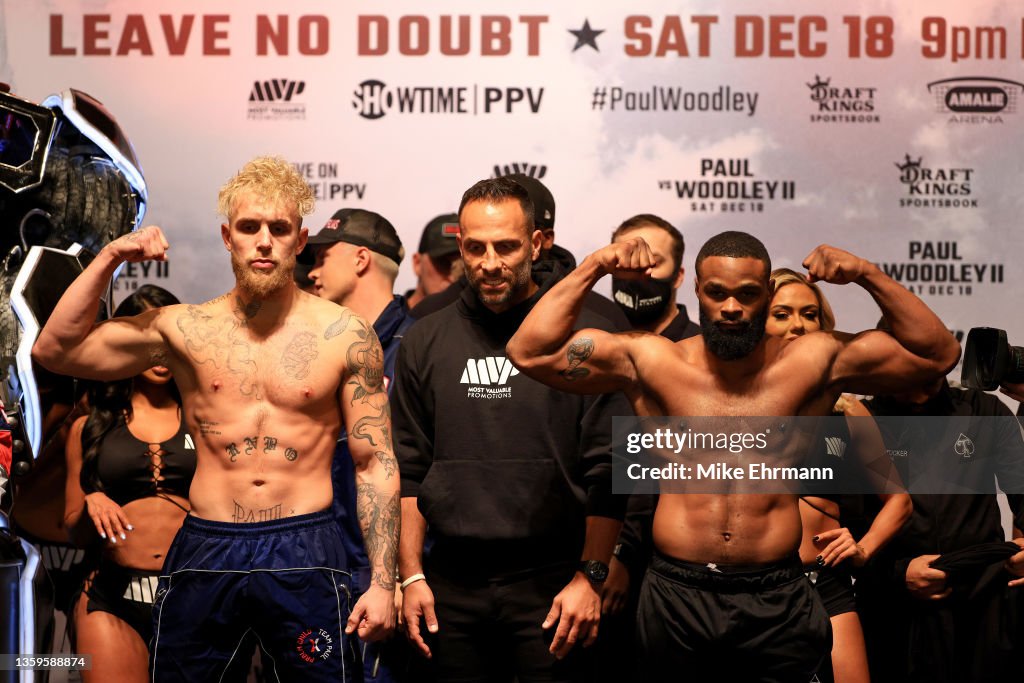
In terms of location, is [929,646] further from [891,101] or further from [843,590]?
[891,101]

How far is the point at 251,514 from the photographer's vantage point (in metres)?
2.93

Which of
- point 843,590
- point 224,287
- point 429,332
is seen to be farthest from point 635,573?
point 224,287

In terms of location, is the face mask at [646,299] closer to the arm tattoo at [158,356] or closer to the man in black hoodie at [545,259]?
the man in black hoodie at [545,259]

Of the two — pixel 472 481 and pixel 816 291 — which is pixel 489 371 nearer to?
pixel 472 481

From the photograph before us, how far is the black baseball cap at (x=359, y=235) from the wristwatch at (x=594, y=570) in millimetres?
1646

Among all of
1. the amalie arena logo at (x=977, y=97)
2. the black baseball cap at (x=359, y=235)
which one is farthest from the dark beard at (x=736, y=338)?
the amalie arena logo at (x=977, y=97)

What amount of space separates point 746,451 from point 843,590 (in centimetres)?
96

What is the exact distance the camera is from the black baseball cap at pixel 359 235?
432 centimetres

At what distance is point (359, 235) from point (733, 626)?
2.09m

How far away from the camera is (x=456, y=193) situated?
201 inches

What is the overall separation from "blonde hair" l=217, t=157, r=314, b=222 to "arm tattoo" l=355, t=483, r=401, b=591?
761 mm

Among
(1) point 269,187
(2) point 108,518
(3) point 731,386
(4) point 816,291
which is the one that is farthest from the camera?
(4) point 816,291

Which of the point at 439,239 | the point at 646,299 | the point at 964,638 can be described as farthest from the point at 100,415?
the point at 964,638

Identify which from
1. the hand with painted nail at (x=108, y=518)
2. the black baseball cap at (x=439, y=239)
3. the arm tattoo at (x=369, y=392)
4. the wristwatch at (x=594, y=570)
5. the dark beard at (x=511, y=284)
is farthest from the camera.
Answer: the black baseball cap at (x=439, y=239)
